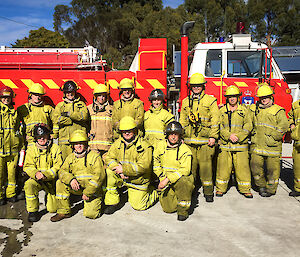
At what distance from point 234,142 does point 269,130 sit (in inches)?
23.9

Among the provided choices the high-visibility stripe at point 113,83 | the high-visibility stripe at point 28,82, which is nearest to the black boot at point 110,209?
the high-visibility stripe at point 113,83

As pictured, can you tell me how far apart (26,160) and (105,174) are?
1142 millimetres

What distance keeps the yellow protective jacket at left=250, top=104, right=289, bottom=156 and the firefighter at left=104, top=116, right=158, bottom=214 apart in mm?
1912

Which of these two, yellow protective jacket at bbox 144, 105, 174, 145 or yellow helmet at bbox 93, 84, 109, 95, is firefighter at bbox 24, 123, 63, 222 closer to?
yellow helmet at bbox 93, 84, 109, 95

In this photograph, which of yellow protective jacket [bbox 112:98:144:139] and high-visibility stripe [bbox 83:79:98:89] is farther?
high-visibility stripe [bbox 83:79:98:89]

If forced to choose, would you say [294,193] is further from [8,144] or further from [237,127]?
[8,144]

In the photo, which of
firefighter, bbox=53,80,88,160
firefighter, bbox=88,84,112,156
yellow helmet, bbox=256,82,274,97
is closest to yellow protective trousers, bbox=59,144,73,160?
firefighter, bbox=53,80,88,160

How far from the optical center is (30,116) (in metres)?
4.56

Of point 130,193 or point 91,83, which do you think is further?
point 91,83

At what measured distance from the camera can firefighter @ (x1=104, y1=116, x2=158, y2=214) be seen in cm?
401

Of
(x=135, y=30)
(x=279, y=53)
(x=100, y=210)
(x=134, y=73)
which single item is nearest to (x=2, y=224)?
(x=100, y=210)

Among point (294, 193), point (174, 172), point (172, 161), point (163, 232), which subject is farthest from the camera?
point (294, 193)

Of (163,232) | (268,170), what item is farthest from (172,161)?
(268,170)

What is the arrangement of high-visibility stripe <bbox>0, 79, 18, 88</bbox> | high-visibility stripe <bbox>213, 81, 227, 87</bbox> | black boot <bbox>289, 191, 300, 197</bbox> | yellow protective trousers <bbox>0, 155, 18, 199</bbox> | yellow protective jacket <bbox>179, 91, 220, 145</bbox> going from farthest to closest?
1. high-visibility stripe <bbox>213, 81, 227, 87</bbox>
2. high-visibility stripe <bbox>0, 79, 18, 88</bbox>
3. black boot <bbox>289, 191, 300, 197</bbox>
4. yellow protective jacket <bbox>179, 91, 220, 145</bbox>
5. yellow protective trousers <bbox>0, 155, 18, 199</bbox>
